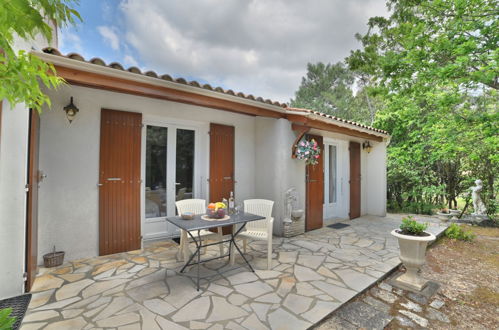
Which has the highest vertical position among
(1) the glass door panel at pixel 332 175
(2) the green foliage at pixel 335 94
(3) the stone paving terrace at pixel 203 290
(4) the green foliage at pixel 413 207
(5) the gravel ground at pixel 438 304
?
(2) the green foliage at pixel 335 94

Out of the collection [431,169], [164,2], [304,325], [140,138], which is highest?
[164,2]

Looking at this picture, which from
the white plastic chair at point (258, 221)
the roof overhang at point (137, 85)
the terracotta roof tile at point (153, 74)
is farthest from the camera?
the white plastic chair at point (258, 221)

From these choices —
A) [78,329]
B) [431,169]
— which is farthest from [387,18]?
[78,329]

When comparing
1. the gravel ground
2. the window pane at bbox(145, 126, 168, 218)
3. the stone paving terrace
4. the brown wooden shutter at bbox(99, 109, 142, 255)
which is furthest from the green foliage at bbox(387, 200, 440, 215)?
the brown wooden shutter at bbox(99, 109, 142, 255)

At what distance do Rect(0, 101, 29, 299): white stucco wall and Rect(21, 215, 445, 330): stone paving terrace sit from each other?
35 cm

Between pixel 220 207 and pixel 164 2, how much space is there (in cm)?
608

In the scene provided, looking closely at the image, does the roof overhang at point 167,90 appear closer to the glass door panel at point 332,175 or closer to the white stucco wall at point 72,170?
the white stucco wall at point 72,170

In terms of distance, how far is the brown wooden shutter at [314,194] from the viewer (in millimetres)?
5484

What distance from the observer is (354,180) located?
23.3 feet

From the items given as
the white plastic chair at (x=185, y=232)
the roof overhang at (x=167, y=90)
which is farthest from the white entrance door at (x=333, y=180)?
the white plastic chair at (x=185, y=232)

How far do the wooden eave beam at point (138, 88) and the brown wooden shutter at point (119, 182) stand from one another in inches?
28.6

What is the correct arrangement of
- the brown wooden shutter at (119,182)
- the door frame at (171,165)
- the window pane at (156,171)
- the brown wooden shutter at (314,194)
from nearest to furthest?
the brown wooden shutter at (119,182) < the door frame at (171,165) < the window pane at (156,171) < the brown wooden shutter at (314,194)

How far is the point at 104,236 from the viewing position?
3795 mm

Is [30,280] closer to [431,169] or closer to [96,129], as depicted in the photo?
[96,129]
